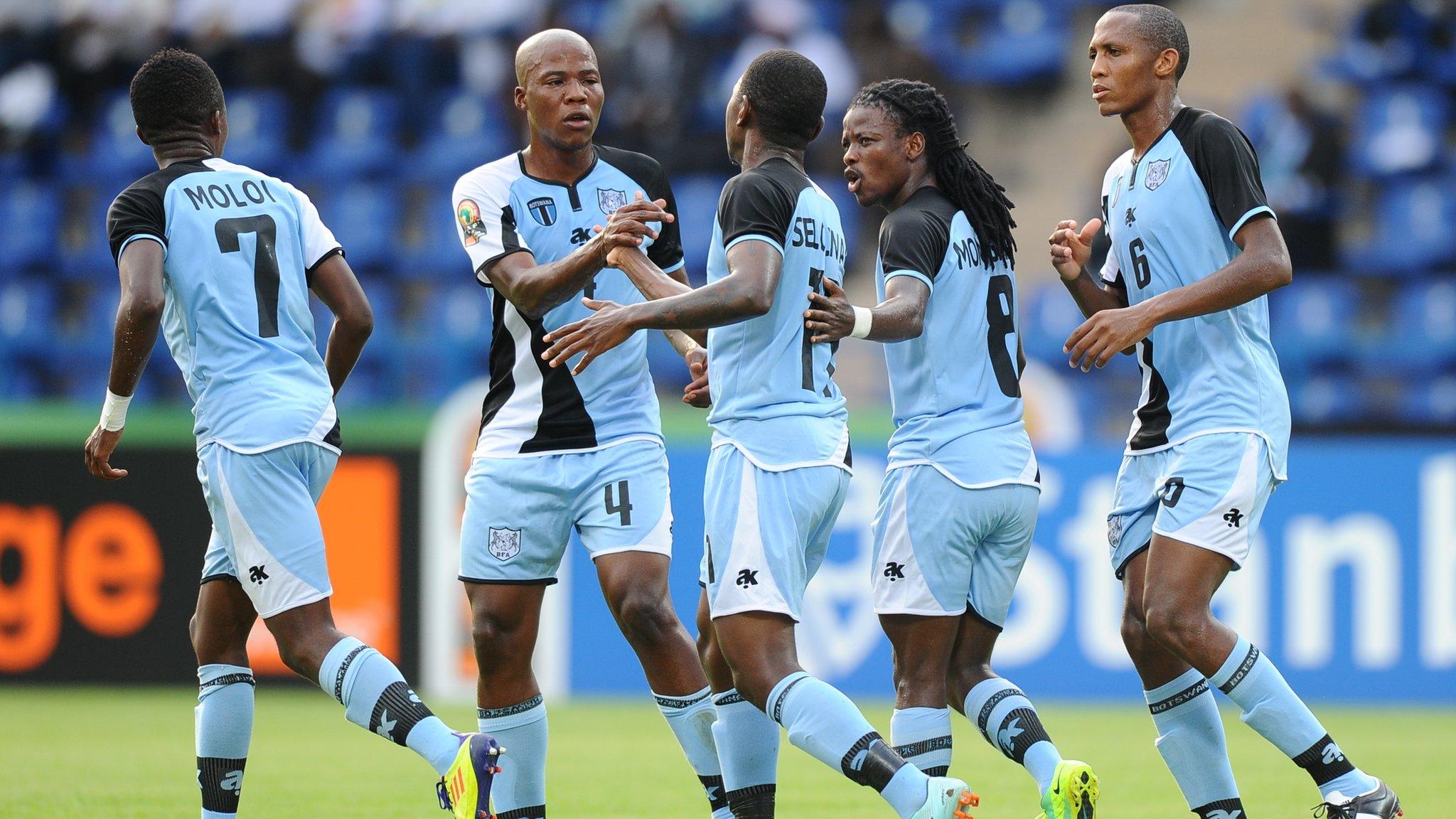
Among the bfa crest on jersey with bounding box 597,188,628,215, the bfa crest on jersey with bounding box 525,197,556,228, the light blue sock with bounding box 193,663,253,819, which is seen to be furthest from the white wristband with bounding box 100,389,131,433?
the bfa crest on jersey with bounding box 597,188,628,215

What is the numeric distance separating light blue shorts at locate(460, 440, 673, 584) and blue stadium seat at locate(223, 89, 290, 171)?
436 inches

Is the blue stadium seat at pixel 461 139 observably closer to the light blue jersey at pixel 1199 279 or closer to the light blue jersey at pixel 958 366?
the light blue jersey at pixel 958 366

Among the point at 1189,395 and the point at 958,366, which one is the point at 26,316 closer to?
the point at 958,366

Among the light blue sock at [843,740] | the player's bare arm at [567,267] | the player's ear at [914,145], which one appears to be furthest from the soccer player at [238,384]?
the player's ear at [914,145]

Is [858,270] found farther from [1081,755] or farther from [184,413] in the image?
[1081,755]

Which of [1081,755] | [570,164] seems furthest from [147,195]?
[1081,755]

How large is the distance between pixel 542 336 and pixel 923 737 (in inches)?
67.3

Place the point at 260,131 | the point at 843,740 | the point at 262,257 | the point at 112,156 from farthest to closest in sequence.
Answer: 1. the point at 112,156
2. the point at 260,131
3. the point at 262,257
4. the point at 843,740

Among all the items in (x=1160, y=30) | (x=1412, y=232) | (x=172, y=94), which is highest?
(x=1412, y=232)

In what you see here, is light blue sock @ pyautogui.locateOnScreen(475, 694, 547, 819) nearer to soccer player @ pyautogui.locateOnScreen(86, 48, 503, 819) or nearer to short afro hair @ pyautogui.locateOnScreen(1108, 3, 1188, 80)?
soccer player @ pyautogui.locateOnScreen(86, 48, 503, 819)

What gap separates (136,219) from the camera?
5203mm

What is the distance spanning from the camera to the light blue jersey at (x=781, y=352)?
16.2ft

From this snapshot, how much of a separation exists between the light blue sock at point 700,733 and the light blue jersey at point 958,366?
97 centimetres

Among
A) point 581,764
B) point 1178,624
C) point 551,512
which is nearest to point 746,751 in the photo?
point 551,512
